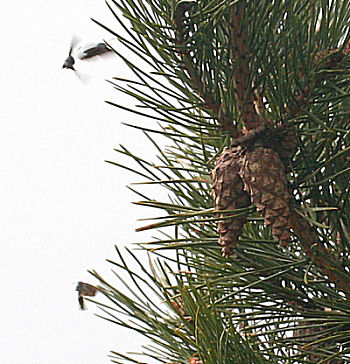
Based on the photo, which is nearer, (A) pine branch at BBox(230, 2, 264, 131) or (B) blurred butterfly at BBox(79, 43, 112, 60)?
(A) pine branch at BBox(230, 2, 264, 131)

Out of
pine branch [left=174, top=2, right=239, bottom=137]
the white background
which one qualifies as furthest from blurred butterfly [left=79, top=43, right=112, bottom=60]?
the white background

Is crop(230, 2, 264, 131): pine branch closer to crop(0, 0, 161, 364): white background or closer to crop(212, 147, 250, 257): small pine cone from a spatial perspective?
crop(212, 147, 250, 257): small pine cone

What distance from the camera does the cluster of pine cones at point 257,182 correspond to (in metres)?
0.35

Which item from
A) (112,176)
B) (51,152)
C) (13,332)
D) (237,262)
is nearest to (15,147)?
(51,152)

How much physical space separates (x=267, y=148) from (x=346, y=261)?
4.6 inches

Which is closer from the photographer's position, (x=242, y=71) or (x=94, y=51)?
(x=242, y=71)

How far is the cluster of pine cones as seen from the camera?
35 centimetres

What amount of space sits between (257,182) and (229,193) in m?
0.02

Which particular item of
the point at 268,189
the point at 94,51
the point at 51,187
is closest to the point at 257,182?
the point at 268,189

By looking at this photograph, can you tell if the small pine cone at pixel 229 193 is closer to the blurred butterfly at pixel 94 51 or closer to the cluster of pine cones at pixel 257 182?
the cluster of pine cones at pixel 257 182

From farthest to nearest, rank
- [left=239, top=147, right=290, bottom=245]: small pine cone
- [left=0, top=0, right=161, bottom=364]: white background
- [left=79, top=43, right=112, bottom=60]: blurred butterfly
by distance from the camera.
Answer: [left=0, top=0, right=161, bottom=364]: white background → [left=79, top=43, right=112, bottom=60]: blurred butterfly → [left=239, top=147, right=290, bottom=245]: small pine cone

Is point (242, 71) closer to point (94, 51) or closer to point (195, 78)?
point (195, 78)

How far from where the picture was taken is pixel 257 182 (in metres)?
0.35

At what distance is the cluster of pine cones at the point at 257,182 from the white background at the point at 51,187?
881mm
